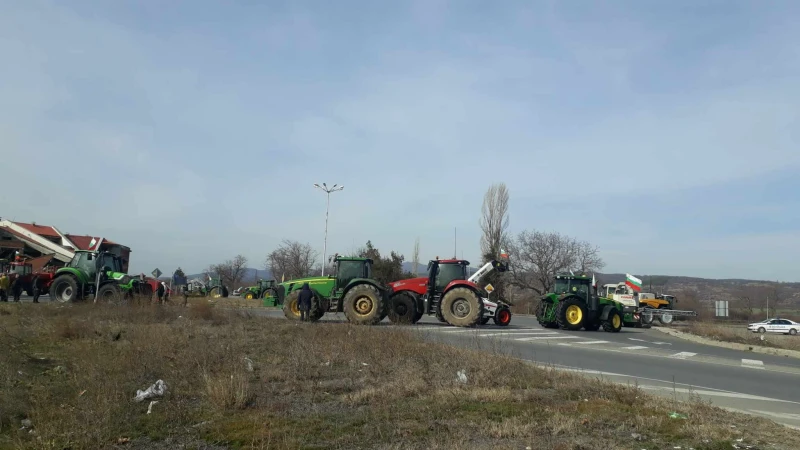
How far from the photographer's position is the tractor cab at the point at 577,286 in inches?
1009

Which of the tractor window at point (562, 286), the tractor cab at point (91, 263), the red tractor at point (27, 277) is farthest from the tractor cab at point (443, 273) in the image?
the red tractor at point (27, 277)

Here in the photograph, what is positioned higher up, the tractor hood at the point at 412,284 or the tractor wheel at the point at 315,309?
the tractor hood at the point at 412,284

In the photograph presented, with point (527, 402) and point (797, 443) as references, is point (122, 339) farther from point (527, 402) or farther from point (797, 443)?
point (797, 443)

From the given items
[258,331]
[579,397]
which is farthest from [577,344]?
[579,397]

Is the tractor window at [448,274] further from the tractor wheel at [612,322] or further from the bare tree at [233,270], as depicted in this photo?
the bare tree at [233,270]

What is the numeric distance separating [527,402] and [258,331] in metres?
10.1

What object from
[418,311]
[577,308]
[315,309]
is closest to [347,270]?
[315,309]

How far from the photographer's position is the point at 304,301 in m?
19.9

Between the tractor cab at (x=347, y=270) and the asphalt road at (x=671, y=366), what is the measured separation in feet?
12.3

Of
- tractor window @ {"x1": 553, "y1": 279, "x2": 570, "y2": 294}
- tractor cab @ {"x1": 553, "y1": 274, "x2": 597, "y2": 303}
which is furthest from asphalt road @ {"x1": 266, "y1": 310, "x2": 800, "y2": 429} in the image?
tractor window @ {"x1": 553, "y1": 279, "x2": 570, "y2": 294}

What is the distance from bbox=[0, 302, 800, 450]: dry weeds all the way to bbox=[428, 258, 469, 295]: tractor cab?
33.8 feet

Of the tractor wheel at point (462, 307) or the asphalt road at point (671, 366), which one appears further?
the tractor wheel at point (462, 307)

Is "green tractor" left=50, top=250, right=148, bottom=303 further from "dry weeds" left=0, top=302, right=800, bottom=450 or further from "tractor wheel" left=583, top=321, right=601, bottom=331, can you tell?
"tractor wheel" left=583, top=321, right=601, bottom=331

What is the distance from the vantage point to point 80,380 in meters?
8.54
